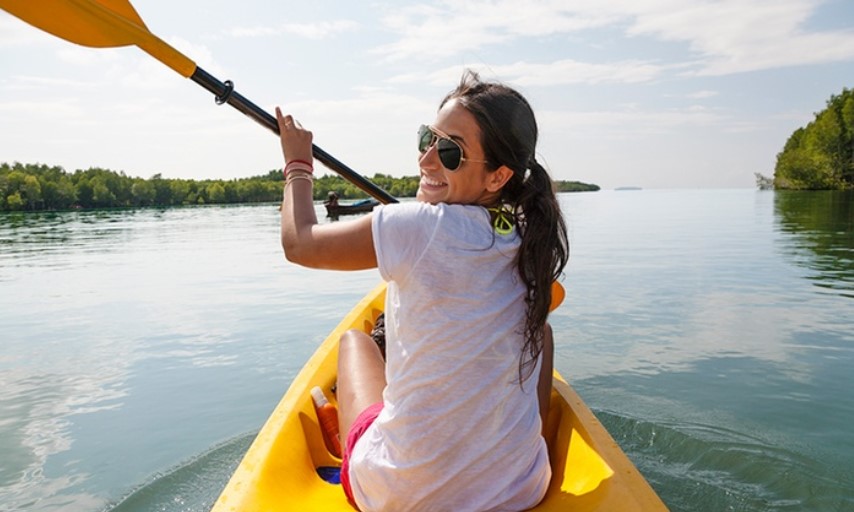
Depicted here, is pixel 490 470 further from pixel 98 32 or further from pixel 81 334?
pixel 81 334

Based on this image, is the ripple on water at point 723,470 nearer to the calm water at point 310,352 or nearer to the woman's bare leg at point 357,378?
the calm water at point 310,352

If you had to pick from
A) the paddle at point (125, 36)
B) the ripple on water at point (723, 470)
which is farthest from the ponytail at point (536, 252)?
the ripple on water at point (723, 470)

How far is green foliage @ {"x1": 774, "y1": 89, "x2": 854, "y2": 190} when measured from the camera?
70875 mm

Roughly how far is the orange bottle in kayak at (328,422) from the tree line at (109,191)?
67431 mm

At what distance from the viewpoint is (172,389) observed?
5.69m

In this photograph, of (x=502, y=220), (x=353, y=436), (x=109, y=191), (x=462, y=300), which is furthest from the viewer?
(x=109, y=191)

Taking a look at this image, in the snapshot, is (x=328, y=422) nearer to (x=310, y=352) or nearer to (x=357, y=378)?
(x=357, y=378)

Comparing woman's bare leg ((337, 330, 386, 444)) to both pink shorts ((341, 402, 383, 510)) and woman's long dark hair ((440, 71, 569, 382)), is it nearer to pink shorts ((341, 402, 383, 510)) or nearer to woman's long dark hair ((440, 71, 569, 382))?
pink shorts ((341, 402, 383, 510))

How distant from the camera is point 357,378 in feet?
8.06

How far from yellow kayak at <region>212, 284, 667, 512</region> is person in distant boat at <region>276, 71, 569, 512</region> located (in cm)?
37

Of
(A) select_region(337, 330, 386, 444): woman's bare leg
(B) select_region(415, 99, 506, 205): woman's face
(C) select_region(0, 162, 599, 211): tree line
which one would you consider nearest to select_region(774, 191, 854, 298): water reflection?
(A) select_region(337, 330, 386, 444): woman's bare leg

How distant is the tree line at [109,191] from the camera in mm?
75062

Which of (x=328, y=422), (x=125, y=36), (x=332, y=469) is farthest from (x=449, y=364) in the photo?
(x=125, y=36)

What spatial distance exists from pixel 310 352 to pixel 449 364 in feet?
17.3
